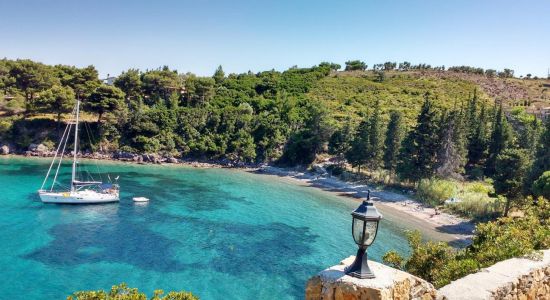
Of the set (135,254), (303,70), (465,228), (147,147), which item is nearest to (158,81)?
(147,147)

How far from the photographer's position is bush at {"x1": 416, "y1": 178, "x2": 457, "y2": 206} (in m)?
44.3

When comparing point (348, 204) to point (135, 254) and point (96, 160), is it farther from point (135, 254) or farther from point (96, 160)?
point (96, 160)

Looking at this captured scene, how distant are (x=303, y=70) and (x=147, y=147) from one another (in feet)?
197

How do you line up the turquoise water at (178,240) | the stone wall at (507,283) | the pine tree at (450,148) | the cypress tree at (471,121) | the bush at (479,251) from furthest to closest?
the cypress tree at (471,121) → the pine tree at (450,148) → the turquoise water at (178,240) → the bush at (479,251) → the stone wall at (507,283)

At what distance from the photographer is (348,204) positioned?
45938 millimetres

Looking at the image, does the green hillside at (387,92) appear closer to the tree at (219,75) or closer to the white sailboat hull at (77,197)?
the tree at (219,75)

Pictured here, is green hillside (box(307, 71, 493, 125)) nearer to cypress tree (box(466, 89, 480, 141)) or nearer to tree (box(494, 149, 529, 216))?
cypress tree (box(466, 89, 480, 141))

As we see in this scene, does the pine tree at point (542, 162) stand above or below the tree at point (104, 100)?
below

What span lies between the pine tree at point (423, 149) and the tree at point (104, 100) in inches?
1913

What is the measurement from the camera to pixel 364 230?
6570mm

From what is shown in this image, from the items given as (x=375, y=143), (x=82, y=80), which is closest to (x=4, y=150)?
(x=82, y=80)

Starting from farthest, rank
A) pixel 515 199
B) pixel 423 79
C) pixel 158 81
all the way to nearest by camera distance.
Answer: pixel 423 79 → pixel 158 81 → pixel 515 199

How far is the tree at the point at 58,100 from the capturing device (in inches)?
2504

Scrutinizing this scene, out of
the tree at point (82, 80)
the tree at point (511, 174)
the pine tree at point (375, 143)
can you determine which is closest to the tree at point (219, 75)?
the tree at point (82, 80)
